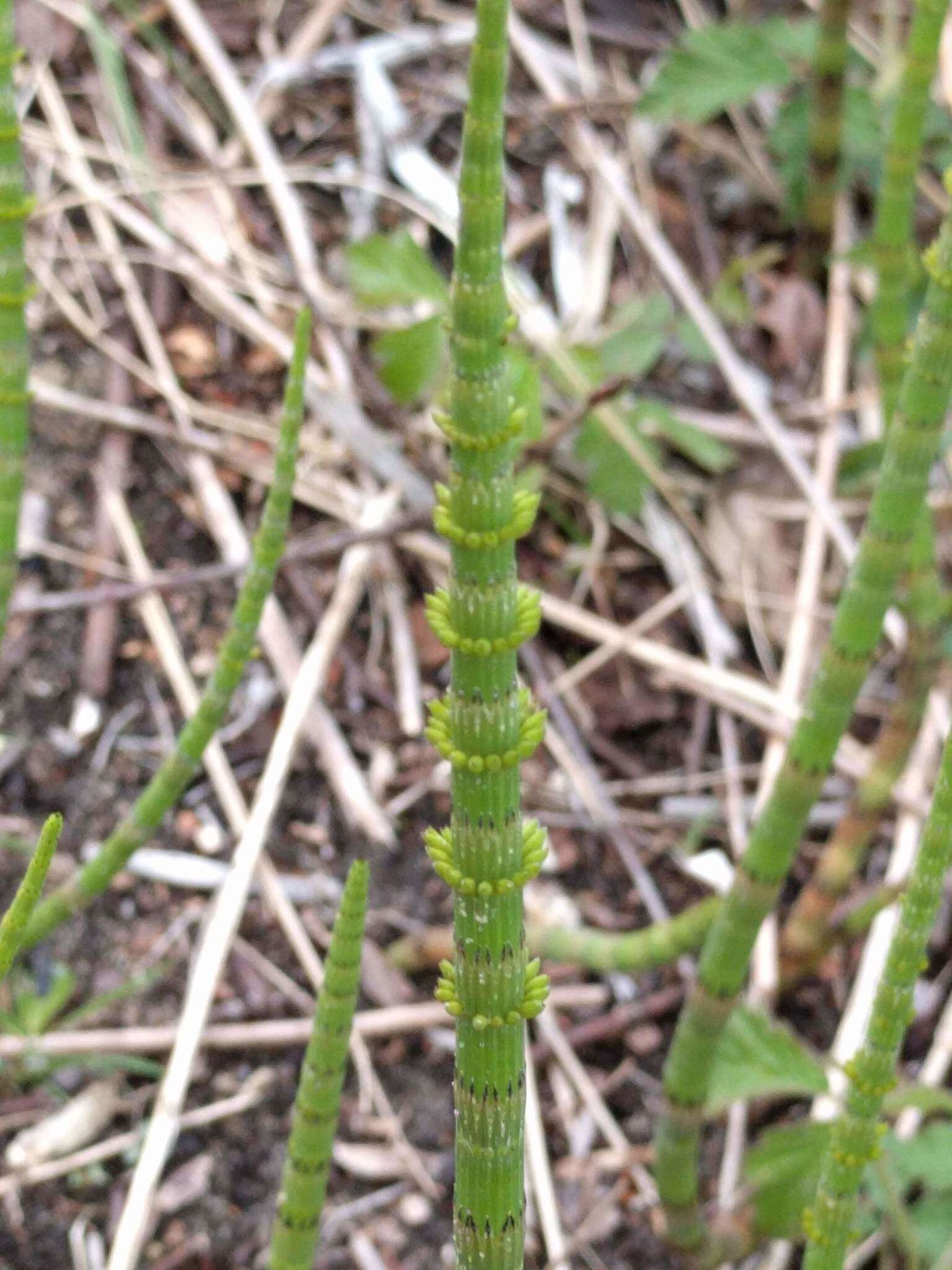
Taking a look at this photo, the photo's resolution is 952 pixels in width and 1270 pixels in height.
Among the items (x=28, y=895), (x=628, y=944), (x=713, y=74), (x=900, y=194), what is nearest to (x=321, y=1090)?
(x=28, y=895)

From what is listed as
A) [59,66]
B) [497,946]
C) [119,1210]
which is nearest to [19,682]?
[119,1210]

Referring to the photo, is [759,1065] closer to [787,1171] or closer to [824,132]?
[787,1171]

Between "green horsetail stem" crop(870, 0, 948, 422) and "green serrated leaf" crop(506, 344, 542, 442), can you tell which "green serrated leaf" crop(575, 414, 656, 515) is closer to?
"green serrated leaf" crop(506, 344, 542, 442)

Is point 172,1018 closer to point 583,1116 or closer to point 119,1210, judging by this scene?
point 119,1210

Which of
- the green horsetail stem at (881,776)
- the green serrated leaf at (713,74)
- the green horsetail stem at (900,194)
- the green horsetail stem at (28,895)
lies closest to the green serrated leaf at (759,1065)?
the green horsetail stem at (881,776)

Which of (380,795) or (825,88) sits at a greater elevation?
(825,88)
